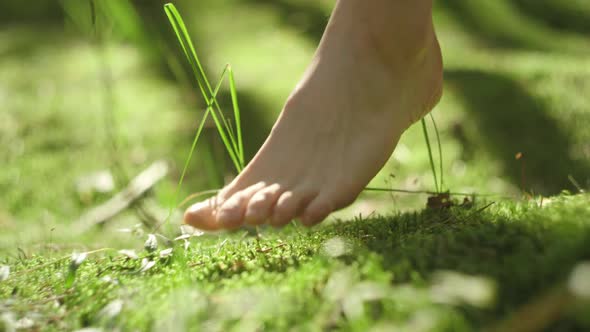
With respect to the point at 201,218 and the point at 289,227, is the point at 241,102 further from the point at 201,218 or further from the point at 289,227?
the point at 201,218

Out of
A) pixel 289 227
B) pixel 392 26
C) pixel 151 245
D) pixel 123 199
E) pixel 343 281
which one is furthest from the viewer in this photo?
pixel 123 199

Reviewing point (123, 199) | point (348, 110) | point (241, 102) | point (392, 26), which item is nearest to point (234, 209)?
point (348, 110)

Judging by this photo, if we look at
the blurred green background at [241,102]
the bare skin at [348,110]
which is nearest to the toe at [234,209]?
the bare skin at [348,110]

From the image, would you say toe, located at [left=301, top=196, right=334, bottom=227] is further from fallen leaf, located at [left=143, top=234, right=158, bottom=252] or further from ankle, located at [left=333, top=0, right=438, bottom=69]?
ankle, located at [left=333, top=0, right=438, bottom=69]

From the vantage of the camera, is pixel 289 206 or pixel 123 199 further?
pixel 123 199

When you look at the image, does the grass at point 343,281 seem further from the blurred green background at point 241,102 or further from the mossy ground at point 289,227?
the blurred green background at point 241,102

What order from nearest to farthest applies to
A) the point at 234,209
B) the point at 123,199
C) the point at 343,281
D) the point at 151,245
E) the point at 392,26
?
the point at 343,281
the point at 151,245
the point at 234,209
the point at 392,26
the point at 123,199

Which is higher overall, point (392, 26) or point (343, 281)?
point (392, 26)

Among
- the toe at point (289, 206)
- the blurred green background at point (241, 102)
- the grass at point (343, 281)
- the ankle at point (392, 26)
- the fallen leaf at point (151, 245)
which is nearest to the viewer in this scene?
the grass at point (343, 281)

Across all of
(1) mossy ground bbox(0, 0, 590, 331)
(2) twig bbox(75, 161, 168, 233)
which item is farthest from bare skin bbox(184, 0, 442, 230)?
(2) twig bbox(75, 161, 168, 233)
